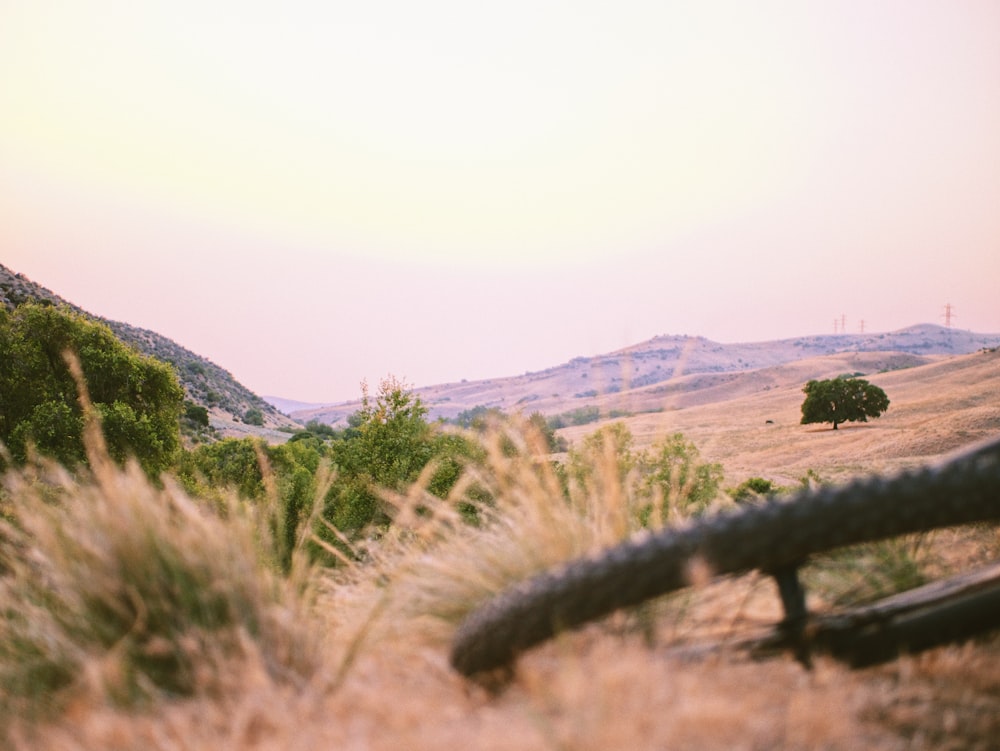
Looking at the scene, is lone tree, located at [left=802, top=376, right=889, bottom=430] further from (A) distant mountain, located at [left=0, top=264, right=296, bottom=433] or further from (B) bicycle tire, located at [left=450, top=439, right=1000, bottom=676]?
(B) bicycle tire, located at [left=450, top=439, right=1000, bottom=676]

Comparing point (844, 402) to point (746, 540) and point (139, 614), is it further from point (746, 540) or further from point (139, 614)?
point (139, 614)

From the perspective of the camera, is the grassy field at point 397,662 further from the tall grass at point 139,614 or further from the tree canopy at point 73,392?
the tree canopy at point 73,392

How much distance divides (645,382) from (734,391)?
45152 millimetres

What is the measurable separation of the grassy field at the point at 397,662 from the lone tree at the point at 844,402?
192 ft

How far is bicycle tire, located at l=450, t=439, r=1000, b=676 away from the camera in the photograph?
228 cm

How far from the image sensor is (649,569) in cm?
227

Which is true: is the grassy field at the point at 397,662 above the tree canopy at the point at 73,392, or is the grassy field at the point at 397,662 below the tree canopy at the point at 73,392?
below

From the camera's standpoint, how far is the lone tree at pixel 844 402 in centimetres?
5500

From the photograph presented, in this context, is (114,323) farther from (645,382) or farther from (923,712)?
(645,382)

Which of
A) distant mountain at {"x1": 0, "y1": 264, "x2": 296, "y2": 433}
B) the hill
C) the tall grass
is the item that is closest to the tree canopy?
the hill

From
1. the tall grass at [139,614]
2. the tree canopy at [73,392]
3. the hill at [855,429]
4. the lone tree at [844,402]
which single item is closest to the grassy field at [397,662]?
the tall grass at [139,614]

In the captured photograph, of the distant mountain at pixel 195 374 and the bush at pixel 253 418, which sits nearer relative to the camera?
the distant mountain at pixel 195 374

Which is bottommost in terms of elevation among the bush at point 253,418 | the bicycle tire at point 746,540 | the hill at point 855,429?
the hill at point 855,429

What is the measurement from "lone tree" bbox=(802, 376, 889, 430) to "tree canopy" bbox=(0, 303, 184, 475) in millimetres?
52534
